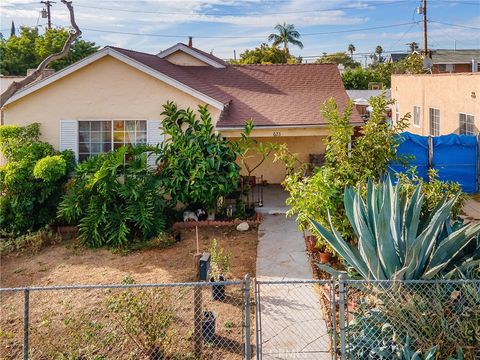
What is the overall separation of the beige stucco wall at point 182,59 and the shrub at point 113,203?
23.6 ft

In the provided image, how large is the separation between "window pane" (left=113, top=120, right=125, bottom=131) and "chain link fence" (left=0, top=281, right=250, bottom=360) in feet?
21.3

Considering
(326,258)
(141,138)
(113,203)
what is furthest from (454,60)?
(113,203)

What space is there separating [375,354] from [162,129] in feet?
A: 29.1

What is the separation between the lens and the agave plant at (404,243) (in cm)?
575

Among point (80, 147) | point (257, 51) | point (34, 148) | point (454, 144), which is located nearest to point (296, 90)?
point (454, 144)

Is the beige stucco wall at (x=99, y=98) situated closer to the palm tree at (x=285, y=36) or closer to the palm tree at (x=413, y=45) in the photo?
the palm tree at (x=285, y=36)

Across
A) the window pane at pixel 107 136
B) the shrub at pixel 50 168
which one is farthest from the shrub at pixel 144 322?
the window pane at pixel 107 136

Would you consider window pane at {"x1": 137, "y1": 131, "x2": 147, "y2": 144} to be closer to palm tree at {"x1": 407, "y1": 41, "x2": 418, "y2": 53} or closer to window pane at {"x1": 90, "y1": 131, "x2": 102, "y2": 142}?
window pane at {"x1": 90, "y1": 131, "x2": 102, "y2": 142}

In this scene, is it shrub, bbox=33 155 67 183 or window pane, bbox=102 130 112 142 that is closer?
shrub, bbox=33 155 67 183

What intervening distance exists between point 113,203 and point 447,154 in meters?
11.7

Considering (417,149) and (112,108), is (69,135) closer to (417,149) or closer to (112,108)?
(112,108)

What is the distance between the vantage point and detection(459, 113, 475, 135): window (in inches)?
647

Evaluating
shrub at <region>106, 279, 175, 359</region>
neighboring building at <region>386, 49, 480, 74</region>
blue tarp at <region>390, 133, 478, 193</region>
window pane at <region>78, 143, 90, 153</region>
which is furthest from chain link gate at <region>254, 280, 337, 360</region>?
neighboring building at <region>386, 49, 480, 74</region>

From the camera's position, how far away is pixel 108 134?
13.0 meters
